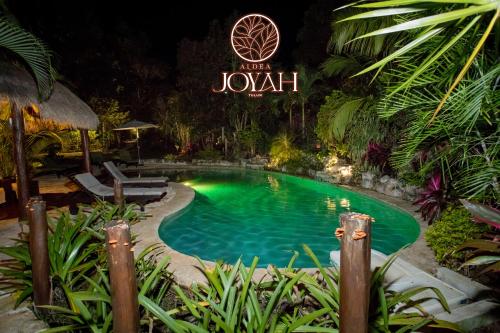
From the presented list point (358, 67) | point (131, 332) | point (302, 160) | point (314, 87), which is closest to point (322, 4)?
point (314, 87)

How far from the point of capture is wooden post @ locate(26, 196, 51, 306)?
304 cm

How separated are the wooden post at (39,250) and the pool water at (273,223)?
2.94 metres

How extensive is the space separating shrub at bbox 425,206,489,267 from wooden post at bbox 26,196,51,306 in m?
4.49

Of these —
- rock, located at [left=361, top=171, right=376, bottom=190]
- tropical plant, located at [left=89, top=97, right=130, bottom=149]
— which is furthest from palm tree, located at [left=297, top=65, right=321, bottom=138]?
tropical plant, located at [left=89, top=97, right=130, bottom=149]

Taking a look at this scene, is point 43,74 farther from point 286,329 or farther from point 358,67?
point 358,67

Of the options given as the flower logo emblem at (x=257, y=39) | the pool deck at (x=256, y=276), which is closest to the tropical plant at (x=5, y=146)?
the pool deck at (x=256, y=276)

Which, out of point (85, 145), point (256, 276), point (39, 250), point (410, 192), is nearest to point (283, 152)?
point (410, 192)

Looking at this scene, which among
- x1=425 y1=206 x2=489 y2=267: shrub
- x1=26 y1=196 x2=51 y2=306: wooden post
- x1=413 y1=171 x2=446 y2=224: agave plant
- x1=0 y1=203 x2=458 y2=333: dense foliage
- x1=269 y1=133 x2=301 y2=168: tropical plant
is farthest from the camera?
x1=269 y1=133 x2=301 y2=168: tropical plant

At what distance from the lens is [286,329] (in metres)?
2.31

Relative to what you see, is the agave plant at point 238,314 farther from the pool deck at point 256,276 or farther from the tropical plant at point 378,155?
the tropical plant at point 378,155

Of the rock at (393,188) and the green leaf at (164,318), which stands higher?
the green leaf at (164,318)

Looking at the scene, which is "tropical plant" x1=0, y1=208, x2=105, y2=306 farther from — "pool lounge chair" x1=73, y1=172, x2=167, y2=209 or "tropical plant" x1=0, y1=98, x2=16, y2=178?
"tropical plant" x1=0, y1=98, x2=16, y2=178

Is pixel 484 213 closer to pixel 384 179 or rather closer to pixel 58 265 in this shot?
pixel 58 265

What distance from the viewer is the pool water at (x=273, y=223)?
6109 millimetres
